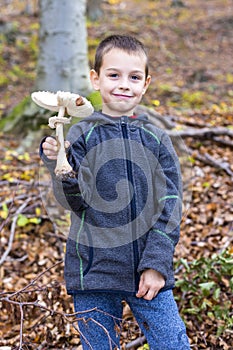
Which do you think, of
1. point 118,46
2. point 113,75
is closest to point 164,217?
point 113,75

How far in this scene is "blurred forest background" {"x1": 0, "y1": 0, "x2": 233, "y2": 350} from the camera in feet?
9.33

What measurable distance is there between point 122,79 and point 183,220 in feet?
6.69

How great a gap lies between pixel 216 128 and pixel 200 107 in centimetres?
174

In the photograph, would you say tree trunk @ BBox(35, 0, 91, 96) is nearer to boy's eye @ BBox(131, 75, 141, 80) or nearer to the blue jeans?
boy's eye @ BBox(131, 75, 141, 80)

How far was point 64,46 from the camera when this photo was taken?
498 cm

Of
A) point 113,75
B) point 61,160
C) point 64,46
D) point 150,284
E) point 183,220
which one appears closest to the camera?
point 61,160

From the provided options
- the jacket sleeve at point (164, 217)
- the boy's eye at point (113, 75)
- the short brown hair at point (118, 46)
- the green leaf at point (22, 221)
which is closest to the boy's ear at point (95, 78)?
the short brown hair at point (118, 46)

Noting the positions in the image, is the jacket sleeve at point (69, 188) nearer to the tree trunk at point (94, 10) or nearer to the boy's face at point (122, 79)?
the boy's face at point (122, 79)

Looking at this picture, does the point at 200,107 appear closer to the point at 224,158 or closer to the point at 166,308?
the point at 224,158

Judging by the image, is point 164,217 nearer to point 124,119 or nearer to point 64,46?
point 124,119

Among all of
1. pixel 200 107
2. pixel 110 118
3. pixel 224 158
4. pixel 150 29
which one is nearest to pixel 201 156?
pixel 224 158

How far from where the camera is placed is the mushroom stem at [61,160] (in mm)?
1811

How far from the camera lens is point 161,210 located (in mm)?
2045

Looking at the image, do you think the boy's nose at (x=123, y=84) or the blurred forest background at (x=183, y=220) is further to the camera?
the blurred forest background at (x=183, y=220)
